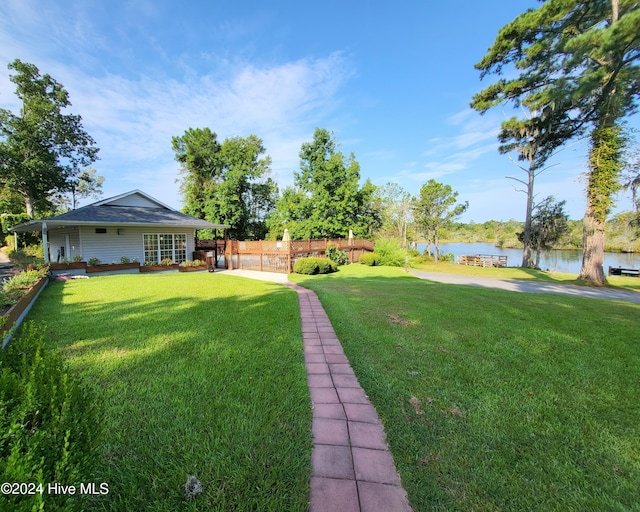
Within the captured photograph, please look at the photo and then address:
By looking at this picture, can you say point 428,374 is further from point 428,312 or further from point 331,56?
point 331,56

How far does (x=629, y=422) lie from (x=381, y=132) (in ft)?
56.5

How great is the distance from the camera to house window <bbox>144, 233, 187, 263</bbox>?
14098 millimetres

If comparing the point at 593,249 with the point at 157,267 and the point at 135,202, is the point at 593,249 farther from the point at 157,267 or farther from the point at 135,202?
the point at 135,202

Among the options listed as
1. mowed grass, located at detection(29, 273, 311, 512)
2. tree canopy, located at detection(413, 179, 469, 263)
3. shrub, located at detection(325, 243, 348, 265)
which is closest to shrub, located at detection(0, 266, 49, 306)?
mowed grass, located at detection(29, 273, 311, 512)

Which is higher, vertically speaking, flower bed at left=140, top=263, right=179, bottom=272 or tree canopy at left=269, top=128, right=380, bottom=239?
tree canopy at left=269, top=128, right=380, bottom=239

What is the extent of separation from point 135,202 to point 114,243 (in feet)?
12.1

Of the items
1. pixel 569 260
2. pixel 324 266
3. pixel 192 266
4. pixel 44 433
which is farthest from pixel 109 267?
pixel 569 260

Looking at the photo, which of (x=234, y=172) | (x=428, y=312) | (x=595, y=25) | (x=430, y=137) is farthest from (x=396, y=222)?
(x=428, y=312)

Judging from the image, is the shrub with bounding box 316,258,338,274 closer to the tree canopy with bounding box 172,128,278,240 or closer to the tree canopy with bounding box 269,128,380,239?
the tree canopy with bounding box 269,128,380,239

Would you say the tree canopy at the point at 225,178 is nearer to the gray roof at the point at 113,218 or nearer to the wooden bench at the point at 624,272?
the gray roof at the point at 113,218

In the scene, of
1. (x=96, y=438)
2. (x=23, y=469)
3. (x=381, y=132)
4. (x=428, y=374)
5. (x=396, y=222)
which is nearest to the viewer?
(x=23, y=469)

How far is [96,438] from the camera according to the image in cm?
126

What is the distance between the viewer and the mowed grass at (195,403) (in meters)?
1.50

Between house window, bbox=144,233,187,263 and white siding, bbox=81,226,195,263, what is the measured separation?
0.80 ft
